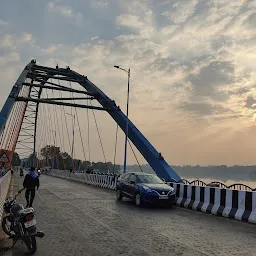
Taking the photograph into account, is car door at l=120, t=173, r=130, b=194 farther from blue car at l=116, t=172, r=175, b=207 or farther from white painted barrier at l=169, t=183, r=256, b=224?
white painted barrier at l=169, t=183, r=256, b=224

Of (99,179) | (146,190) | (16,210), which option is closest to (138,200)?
(146,190)

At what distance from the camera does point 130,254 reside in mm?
6156

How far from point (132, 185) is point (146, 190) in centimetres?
141

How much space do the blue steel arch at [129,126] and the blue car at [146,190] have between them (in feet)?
31.2

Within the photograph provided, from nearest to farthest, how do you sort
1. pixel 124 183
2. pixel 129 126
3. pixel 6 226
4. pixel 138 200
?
pixel 6 226, pixel 138 200, pixel 124 183, pixel 129 126

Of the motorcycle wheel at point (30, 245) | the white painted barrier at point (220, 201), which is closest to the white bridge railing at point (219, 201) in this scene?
the white painted barrier at point (220, 201)

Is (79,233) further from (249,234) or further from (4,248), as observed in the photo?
(249,234)

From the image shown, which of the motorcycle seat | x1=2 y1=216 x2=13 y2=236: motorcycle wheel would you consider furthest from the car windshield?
the motorcycle seat

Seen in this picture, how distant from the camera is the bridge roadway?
6.55 metres

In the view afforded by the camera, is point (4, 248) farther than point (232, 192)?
No

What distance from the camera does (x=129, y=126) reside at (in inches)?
1364

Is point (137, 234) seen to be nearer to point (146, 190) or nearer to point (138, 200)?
point (146, 190)

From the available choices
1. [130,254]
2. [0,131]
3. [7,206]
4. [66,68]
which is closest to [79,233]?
[7,206]

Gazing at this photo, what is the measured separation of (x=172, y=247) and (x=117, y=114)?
3047 cm
